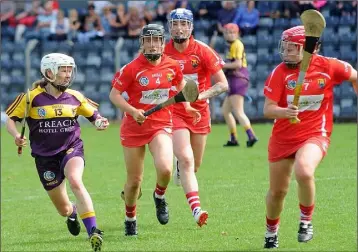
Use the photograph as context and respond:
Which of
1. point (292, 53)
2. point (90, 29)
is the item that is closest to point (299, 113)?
point (292, 53)

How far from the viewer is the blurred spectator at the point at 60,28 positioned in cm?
2541

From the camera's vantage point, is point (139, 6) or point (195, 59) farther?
point (139, 6)

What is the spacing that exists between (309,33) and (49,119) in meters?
2.72

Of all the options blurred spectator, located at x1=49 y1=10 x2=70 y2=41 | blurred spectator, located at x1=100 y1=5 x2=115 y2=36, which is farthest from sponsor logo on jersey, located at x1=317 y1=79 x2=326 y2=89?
blurred spectator, located at x1=49 y1=10 x2=70 y2=41

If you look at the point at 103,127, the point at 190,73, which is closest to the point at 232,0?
the point at 190,73

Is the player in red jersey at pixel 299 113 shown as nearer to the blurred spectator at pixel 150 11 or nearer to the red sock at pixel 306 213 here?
the red sock at pixel 306 213

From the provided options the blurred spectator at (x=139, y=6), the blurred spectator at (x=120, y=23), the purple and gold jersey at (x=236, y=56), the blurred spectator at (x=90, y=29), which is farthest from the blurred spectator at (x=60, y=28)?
the purple and gold jersey at (x=236, y=56)

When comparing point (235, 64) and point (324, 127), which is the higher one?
point (324, 127)

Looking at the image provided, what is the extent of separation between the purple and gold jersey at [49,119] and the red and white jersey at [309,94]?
6.58 feet

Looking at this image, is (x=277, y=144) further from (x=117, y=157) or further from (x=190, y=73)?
(x=117, y=157)

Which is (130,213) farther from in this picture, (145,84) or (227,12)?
(227,12)

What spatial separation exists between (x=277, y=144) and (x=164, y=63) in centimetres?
184

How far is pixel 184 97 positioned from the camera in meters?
9.45

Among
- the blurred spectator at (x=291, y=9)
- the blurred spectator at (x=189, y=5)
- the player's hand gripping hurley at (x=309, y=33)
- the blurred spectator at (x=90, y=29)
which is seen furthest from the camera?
the blurred spectator at (x=90, y=29)
